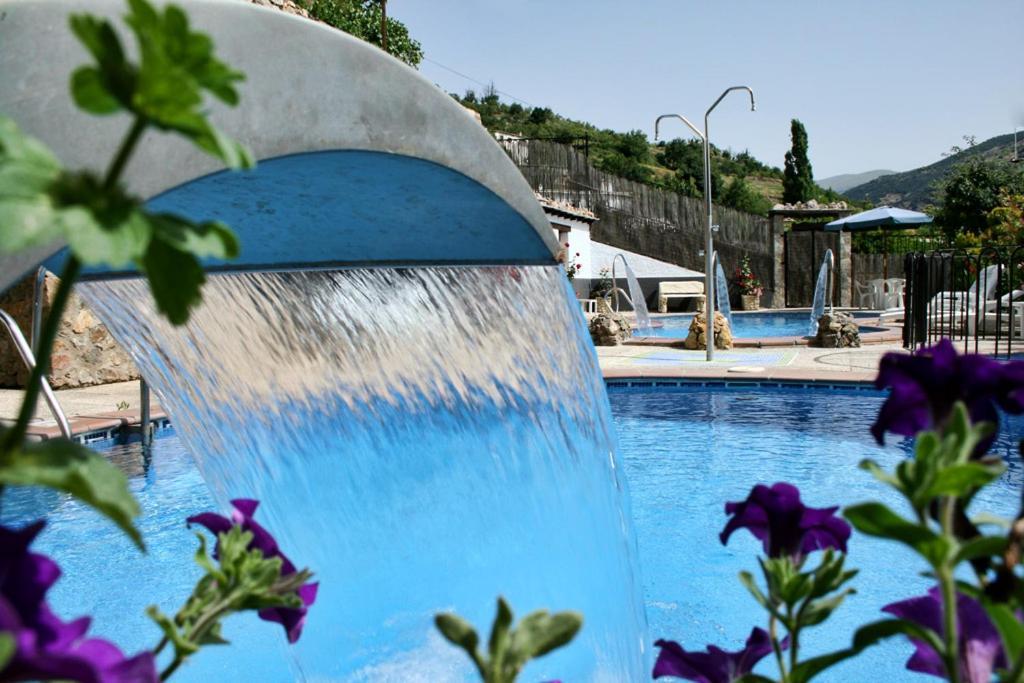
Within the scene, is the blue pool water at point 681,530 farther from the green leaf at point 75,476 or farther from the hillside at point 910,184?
the hillside at point 910,184

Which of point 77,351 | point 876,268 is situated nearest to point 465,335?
point 77,351

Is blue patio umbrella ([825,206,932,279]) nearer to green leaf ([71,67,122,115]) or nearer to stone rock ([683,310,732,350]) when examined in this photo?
stone rock ([683,310,732,350])

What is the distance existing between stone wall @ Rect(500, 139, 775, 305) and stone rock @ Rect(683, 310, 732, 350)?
13.2 metres

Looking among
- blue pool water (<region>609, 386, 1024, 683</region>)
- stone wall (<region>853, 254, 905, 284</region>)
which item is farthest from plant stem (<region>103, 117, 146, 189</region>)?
stone wall (<region>853, 254, 905, 284</region>)

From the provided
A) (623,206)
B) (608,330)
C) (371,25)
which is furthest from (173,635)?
(371,25)

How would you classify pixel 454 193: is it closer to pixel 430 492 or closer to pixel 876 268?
pixel 430 492

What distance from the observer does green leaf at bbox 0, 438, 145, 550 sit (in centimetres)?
28

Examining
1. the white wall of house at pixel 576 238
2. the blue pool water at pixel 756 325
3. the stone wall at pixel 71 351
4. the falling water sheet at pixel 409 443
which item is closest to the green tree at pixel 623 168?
the white wall of house at pixel 576 238

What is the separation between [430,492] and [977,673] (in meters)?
2.84

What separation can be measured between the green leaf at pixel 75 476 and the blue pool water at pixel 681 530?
2860mm

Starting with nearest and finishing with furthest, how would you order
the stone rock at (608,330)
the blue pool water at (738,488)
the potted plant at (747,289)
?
1. the blue pool water at (738,488)
2. the stone rock at (608,330)
3. the potted plant at (747,289)

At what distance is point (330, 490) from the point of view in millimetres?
2934

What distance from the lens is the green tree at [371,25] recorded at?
23609mm

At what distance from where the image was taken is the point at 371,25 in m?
26.2
